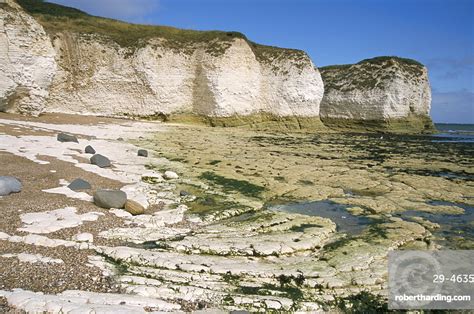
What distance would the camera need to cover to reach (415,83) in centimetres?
4688

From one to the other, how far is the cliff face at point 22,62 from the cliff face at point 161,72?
0.45 ft

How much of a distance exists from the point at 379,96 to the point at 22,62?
39185 millimetres

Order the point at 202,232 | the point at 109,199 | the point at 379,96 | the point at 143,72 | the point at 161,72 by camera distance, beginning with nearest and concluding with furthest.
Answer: the point at 202,232, the point at 109,199, the point at 143,72, the point at 161,72, the point at 379,96

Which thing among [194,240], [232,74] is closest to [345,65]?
[232,74]

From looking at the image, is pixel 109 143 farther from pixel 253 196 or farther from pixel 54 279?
pixel 54 279

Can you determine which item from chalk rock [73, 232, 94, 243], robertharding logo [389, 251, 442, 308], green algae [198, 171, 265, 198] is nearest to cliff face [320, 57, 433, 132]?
green algae [198, 171, 265, 198]

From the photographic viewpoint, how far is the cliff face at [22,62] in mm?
18672

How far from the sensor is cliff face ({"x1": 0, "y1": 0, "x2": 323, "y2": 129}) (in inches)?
1062

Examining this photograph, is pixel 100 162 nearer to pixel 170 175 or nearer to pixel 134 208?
pixel 170 175

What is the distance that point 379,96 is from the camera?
44.9 metres

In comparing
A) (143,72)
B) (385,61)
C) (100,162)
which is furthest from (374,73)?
(100,162)

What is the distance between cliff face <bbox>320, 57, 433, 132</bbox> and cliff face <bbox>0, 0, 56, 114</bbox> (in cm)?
3710

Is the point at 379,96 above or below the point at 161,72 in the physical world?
above

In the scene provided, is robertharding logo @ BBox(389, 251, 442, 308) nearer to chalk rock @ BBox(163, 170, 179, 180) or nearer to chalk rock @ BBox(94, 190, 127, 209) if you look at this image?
chalk rock @ BBox(94, 190, 127, 209)
